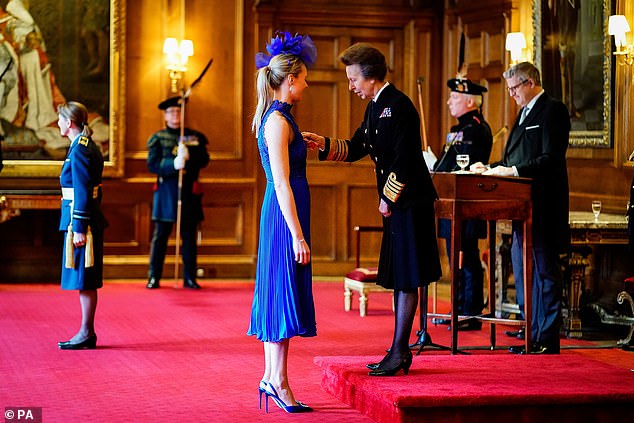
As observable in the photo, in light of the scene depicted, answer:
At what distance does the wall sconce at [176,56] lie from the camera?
10.3 meters

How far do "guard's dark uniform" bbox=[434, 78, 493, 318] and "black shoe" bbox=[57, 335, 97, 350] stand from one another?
8.12ft

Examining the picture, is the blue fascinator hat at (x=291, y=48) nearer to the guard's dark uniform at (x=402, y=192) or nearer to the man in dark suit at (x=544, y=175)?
the guard's dark uniform at (x=402, y=192)

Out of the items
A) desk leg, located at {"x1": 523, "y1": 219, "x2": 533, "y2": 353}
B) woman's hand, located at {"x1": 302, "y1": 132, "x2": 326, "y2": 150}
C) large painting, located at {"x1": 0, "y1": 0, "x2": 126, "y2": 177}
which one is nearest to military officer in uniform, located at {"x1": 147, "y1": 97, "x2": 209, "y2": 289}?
large painting, located at {"x1": 0, "y1": 0, "x2": 126, "y2": 177}

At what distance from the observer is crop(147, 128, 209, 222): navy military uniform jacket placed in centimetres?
993

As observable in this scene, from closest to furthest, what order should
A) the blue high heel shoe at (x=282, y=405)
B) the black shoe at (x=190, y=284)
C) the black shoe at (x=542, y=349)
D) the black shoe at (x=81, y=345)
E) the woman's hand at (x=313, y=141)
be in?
1. the blue high heel shoe at (x=282, y=405)
2. the woman's hand at (x=313, y=141)
3. the black shoe at (x=542, y=349)
4. the black shoe at (x=81, y=345)
5. the black shoe at (x=190, y=284)

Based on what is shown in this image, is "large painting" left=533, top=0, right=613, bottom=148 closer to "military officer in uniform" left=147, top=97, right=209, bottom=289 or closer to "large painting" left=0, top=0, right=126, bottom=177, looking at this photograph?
"military officer in uniform" left=147, top=97, right=209, bottom=289

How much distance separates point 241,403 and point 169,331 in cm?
236

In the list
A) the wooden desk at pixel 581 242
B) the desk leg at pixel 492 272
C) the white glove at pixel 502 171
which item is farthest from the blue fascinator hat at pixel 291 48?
the wooden desk at pixel 581 242

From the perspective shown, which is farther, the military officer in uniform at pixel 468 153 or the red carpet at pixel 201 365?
the military officer in uniform at pixel 468 153

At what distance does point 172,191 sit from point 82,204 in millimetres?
3500

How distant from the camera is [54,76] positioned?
34.0 feet

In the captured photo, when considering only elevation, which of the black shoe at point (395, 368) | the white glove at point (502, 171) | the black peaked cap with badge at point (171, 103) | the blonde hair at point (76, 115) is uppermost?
the black peaked cap with badge at point (171, 103)

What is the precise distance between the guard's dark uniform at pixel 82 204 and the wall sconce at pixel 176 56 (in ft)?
12.7

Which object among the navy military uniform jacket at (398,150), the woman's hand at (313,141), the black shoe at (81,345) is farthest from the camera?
the black shoe at (81,345)
